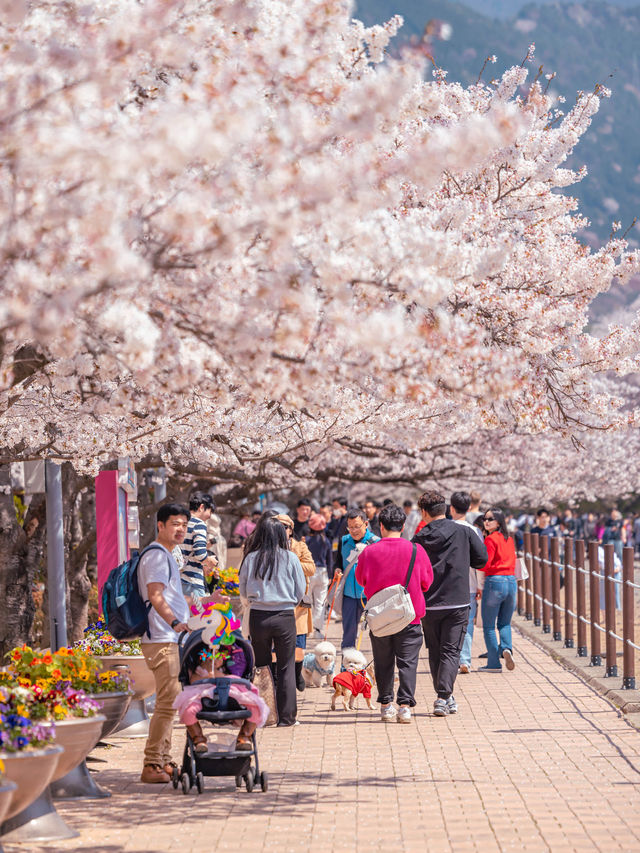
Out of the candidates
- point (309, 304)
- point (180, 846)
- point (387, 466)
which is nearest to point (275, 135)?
point (309, 304)

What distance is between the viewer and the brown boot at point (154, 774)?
8.30 m

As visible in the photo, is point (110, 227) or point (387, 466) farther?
point (387, 466)

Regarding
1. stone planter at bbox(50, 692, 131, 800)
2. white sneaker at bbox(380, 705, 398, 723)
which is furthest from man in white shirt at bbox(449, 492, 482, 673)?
stone planter at bbox(50, 692, 131, 800)

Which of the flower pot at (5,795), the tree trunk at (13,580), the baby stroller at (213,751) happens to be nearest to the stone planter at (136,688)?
the baby stroller at (213,751)

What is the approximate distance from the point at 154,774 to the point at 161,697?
528mm

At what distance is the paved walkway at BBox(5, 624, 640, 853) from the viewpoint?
22.0 feet

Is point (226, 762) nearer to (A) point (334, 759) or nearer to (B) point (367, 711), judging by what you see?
(A) point (334, 759)

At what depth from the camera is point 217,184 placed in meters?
4.85

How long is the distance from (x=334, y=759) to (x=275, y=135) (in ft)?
18.1

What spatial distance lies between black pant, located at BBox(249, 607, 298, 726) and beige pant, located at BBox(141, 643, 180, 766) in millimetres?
2196

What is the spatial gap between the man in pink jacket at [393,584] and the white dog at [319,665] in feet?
6.74

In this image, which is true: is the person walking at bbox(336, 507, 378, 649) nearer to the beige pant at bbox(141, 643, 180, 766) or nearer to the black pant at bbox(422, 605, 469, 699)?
the black pant at bbox(422, 605, 469, 699)

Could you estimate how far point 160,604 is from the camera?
8.13 metres

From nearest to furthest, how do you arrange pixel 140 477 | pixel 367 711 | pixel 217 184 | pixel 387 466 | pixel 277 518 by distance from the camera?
1. pixel 217 184
2. pixel 277 518
3. pixel 367 711
4. pixel 140 477
5. pixel 387 466
